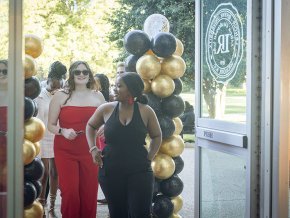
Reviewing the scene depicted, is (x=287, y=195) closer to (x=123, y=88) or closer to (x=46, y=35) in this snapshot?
(x=123, y=88)

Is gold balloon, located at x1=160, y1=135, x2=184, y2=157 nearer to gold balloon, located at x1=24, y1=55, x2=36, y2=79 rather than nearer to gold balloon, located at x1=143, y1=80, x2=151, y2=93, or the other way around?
gold balloon, located at x1=143, y1=80, x2=151, y2=93

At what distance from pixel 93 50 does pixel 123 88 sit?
1242cm

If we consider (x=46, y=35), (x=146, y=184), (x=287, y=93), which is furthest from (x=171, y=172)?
(x=46, y=35)

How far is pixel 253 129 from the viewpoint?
3.46m


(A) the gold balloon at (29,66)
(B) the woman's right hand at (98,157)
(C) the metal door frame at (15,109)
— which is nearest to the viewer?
(C) the metal door frame at (15,109)

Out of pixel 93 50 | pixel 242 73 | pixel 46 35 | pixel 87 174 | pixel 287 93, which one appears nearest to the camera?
pixel 287 93

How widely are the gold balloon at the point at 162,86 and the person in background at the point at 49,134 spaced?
1.55 meters

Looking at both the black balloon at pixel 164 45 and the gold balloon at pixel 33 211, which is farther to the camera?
the black balloon at pixel 164 45

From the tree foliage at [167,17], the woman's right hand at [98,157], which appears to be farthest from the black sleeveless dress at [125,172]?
the tree foliage at [167,17]

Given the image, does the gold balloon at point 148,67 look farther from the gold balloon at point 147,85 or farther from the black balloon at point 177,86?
the black balloon at point 177,86

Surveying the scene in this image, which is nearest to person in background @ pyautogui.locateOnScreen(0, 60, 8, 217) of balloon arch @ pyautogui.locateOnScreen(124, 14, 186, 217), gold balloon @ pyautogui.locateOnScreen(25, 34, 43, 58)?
gold balloon @ pyautogui.locateOnScreen(25, 34, 43, 58)

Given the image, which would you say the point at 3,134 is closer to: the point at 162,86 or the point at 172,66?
the point at 162,86

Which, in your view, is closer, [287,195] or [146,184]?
[287,195]

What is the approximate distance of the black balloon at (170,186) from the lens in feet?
17.4
